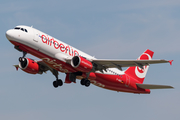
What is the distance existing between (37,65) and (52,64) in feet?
15.4

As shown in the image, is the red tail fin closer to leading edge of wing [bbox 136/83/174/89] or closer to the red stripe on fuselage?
the red stripe on fuselage

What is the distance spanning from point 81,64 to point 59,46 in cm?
315

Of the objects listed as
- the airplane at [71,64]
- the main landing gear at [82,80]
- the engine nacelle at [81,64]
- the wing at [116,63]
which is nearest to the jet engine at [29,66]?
the airplane at [71,64]

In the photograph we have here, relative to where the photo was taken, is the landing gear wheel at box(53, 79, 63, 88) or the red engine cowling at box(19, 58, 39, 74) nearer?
the red engine cowling at box(19, 58, 39, 74)

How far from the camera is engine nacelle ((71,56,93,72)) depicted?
122 ft

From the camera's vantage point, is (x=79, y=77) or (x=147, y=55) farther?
(x=147, y=55)

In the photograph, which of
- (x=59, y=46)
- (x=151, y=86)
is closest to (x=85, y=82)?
(x=59, y=46)

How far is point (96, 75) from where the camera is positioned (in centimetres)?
4119

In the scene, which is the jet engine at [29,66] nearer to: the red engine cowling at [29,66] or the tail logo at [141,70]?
the red engine cowling at [29,66]

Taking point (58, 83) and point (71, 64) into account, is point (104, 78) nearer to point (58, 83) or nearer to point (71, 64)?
point (58, 83)

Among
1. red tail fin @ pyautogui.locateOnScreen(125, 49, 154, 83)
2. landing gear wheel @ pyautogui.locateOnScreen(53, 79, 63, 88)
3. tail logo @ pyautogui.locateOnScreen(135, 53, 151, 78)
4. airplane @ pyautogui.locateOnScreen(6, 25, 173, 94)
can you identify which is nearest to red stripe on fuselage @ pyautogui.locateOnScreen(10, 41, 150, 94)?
airplane @ pyautogui.locateOnScreen(6, 25, 173, 94)

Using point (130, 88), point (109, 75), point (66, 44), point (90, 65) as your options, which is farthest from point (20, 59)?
point (130, 88)

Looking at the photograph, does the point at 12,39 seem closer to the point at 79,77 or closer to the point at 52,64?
the point at 52,64

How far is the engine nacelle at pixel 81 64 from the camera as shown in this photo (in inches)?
1463
